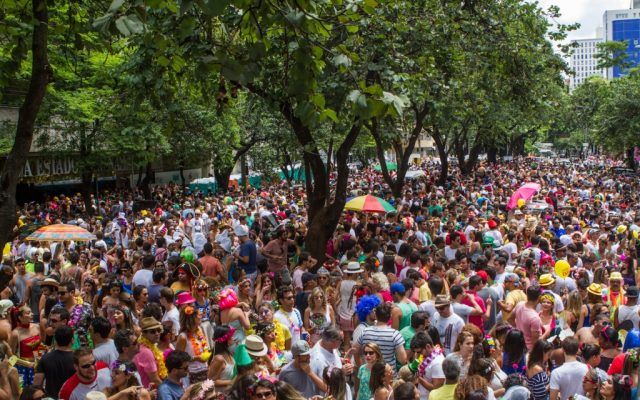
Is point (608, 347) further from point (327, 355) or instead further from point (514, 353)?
point (327, 355)

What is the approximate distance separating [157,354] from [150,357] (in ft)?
0.71

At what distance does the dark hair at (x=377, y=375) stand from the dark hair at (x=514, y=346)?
1.45 m

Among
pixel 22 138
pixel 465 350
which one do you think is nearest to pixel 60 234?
pixel 22 138

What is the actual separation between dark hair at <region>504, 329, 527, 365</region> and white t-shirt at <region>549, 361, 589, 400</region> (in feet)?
1.53

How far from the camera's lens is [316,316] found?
25.3ft

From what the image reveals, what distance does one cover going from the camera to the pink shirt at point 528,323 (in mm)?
7219

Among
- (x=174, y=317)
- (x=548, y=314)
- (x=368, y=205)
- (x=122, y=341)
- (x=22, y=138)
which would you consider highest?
(x=22, y=138)

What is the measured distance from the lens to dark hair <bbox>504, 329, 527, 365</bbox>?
630 centimetres

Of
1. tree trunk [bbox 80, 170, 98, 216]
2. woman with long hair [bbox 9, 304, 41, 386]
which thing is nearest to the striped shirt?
woman with long hair [bbox 9, 304, 41, 386]

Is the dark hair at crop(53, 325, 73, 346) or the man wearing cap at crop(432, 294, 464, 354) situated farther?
the man wearing cap at crop(432, 294, 464, 354)

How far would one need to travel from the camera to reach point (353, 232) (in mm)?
14789

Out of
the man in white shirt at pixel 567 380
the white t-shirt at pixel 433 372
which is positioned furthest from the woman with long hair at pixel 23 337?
the man in white shirt at pixel 567 380

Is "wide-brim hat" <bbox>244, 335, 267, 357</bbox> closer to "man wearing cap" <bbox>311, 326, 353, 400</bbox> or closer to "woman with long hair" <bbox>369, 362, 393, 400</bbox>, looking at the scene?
"man wearing cap" <bbox>311, 326, 353, 400</bbox>

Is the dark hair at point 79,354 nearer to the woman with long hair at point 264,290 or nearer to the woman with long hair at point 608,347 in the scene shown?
the woman with long hair at point 264,290
